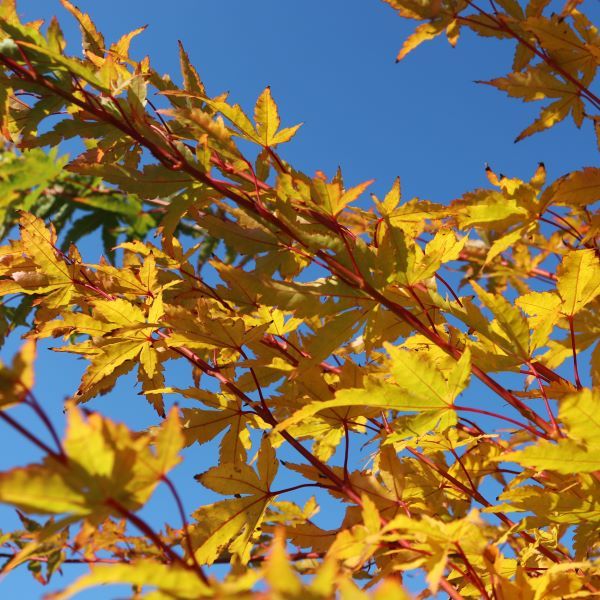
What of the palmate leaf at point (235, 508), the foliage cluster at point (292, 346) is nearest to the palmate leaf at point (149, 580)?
the foliage cluster at point (292, 346)

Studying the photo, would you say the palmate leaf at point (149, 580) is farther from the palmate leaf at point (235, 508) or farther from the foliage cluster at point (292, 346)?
the palmate leaf at point (235, 508)

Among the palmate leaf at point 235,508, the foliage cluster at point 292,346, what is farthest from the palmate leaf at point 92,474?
the palmate leaf at point 235,508

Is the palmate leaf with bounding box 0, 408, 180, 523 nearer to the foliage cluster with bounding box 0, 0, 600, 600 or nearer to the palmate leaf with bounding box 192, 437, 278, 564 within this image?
the foliage cluster with bounding box 0, 0, 600, 600

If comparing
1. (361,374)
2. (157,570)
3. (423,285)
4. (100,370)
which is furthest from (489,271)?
(157,570)

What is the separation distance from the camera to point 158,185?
38.1 inches

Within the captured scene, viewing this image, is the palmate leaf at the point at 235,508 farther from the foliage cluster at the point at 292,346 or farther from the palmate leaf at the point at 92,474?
the palmate leaf at the point at 92,474

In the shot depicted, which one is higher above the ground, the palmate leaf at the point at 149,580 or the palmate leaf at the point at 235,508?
the palmate leaf at the point at 235,508

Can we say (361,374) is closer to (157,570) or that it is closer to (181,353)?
(181,353)

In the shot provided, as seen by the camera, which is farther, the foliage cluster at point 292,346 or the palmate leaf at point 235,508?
the palmate leaf at point 235,508

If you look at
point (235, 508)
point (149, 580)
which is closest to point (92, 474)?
point (149, 580)

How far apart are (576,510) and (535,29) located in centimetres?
101

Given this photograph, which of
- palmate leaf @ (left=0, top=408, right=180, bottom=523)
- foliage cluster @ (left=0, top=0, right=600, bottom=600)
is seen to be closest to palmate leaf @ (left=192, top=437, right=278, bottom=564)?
foliage cluster @ (left=0, top=0, right=600, bottom=600)

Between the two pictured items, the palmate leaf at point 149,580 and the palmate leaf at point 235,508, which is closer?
the palmate leaf at point 149,580

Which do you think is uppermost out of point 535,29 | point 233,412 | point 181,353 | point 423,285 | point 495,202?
point 535,29
